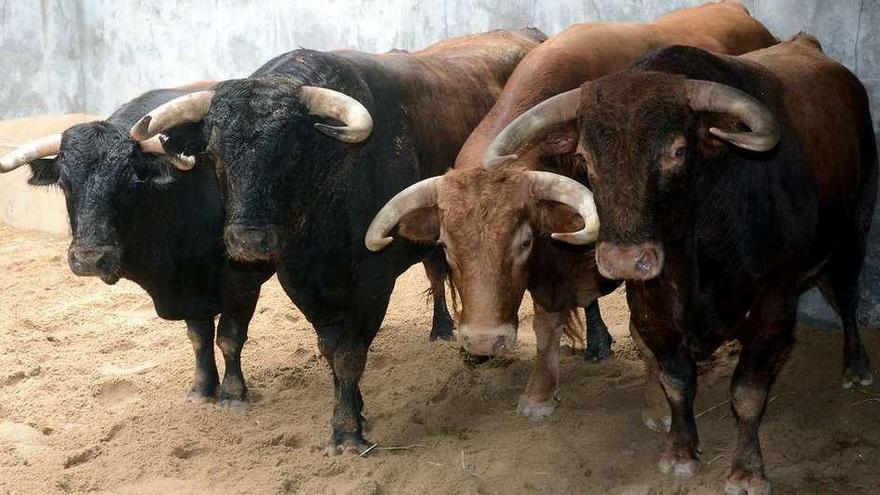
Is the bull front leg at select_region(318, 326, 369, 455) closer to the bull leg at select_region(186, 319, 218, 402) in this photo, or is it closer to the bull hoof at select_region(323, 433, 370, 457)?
the bull hoof at select_region(323, 433, 370, 457)

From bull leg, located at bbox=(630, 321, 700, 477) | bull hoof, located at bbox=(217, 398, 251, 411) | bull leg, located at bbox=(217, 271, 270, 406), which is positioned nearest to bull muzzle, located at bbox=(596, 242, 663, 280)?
bull leg, located at bbox=(630, 321, 700, 477)

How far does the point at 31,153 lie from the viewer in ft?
18.2

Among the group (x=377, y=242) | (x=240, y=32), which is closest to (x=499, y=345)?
(x=377, y=242)

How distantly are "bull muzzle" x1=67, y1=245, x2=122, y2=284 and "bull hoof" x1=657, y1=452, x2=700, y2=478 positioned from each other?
3103 mm

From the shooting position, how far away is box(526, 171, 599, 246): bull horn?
405 centimetres

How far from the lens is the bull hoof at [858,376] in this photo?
5477 millimetres

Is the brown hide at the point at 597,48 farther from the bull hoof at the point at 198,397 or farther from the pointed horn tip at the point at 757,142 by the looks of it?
the bull hoof at the point at 198,397

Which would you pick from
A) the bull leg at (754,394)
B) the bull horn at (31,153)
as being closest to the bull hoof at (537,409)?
the bull leg at (754,394)

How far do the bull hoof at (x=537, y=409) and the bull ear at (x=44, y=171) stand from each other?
311 cm

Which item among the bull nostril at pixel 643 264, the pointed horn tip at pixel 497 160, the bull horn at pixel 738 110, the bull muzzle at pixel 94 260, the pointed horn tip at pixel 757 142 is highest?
the bull horn at pixel 738 110

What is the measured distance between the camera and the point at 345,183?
16.4 feet

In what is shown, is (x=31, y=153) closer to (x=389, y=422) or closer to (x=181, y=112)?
(x=181, y=112)

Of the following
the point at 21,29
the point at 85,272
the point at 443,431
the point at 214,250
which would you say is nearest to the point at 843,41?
the point at 443,431

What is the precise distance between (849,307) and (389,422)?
2.81m
